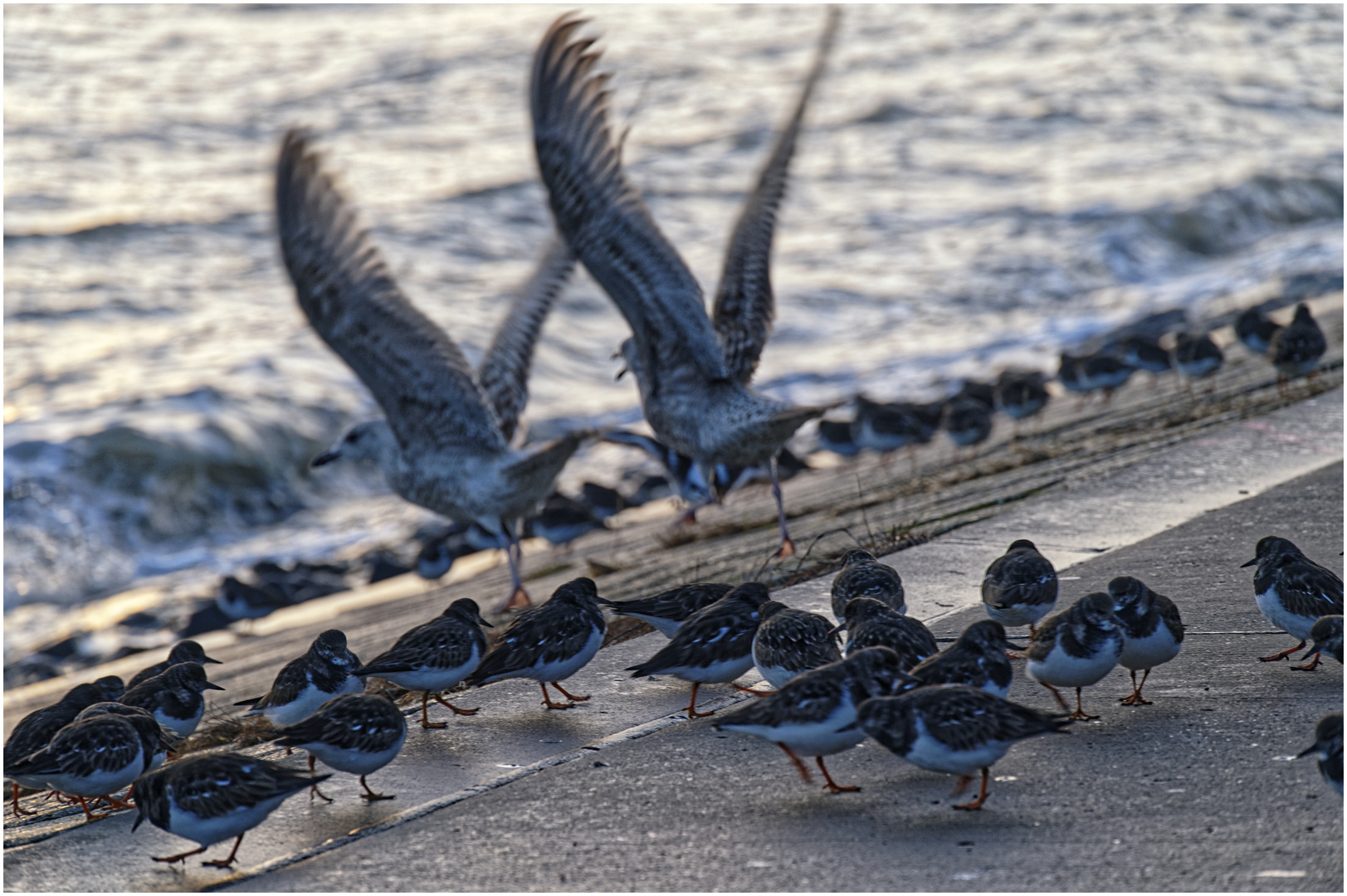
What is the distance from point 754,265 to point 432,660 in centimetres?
483

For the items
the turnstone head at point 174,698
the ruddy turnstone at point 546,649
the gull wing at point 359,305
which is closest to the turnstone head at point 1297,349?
the gull wing at point 359,305

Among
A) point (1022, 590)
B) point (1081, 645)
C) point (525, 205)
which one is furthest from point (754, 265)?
point (525, 205)

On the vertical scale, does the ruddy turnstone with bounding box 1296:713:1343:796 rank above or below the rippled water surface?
above

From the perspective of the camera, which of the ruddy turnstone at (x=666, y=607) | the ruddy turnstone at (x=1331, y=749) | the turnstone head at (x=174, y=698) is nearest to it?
the ruddy turnstone at (x=1331, y=749)

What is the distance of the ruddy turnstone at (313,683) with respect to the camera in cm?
561

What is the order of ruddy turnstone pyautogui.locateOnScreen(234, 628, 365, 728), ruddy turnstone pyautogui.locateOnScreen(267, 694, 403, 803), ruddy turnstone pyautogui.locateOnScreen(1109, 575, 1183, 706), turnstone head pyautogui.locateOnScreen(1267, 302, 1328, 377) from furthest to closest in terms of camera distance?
turnstone head pyautogui.locateOnScreen(1267, 302, 1328, 377), ruddy turnstone pyautogui.locateOnScreen(234, 628, 365, 728), ruddy turnstone pyautogui.locateOnScreen(1109, 575, 1183, 706), ruddy turnstone pyautogui.locateOnScreen(267, 694, 403, 803)

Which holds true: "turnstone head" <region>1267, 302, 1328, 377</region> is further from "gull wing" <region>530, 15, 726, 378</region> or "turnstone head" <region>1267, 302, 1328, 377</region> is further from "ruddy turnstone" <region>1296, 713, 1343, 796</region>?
"ruddy turnstone" <region>1296, 713, 1343, 796</region>

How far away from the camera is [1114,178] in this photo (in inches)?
1229

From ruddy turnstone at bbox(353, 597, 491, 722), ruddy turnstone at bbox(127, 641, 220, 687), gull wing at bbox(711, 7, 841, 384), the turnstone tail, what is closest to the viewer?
the turnstone tail

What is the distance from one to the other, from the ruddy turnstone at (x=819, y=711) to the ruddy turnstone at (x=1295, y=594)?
5.70 feet

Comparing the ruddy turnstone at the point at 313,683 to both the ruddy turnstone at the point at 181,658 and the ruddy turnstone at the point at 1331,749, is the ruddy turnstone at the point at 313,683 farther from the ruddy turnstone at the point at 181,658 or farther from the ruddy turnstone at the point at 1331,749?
the ruddy turnstone at the point at 1331,749

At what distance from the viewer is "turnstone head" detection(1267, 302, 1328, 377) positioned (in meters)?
10.5

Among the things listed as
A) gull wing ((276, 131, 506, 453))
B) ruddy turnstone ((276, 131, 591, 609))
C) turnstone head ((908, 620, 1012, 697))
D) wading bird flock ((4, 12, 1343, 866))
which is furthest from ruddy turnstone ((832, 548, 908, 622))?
gull wing ((276, 131, 506, 453))

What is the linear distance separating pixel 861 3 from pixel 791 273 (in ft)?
90.3
